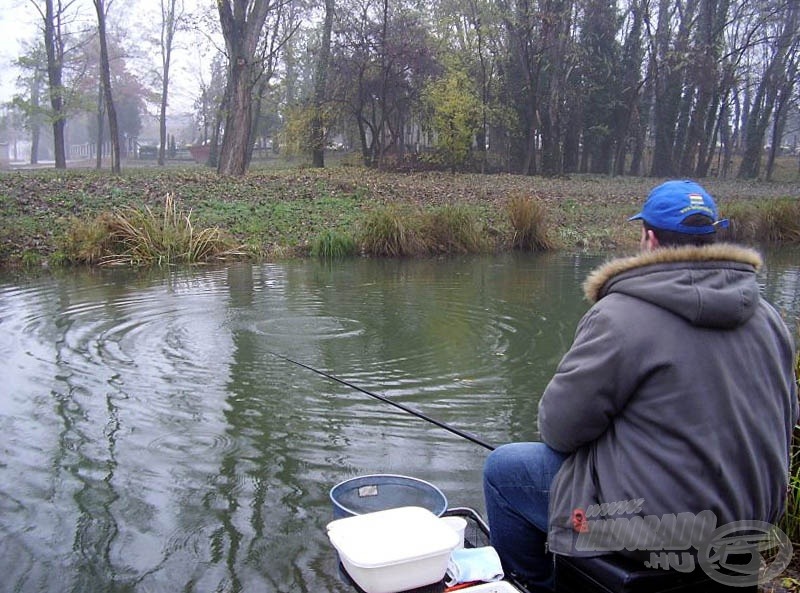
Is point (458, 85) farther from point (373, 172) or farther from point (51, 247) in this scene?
point (51, 247)

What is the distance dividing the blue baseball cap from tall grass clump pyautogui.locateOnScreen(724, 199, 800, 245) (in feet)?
49.3

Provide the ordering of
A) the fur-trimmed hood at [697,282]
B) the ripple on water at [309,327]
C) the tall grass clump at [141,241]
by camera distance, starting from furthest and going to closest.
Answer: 1. the tall grass clump at [141,241]
2. the ripple on water at [309,327]
3. the fur-trimmed hood at [697,282]

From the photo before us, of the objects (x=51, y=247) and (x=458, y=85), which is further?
(x=458, y=85)

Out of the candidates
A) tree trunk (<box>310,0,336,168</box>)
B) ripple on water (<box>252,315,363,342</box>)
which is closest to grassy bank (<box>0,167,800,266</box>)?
ripple on water (<box>252,315,363,342</box>)

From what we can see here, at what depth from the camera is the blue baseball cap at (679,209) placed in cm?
210

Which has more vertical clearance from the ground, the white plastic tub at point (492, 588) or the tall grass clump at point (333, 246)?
the white plastic tub at point (492, 588)

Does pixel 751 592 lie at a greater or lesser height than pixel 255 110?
lesser

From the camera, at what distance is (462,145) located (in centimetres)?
2847

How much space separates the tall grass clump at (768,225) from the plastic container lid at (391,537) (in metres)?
15.1

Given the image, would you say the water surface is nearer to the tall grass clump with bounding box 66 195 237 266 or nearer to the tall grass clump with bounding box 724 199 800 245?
the tall grass clump with bounding box 66 195 237 266

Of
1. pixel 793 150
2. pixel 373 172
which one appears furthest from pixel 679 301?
pixel 793 150

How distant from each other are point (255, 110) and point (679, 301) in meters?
34.0

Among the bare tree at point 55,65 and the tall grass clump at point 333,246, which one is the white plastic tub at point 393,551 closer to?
the tall grass clump at point 333,246

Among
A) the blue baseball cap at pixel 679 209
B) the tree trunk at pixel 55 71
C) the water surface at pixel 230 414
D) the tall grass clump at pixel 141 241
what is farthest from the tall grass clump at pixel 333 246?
the tree trunk at pixel 55 71
